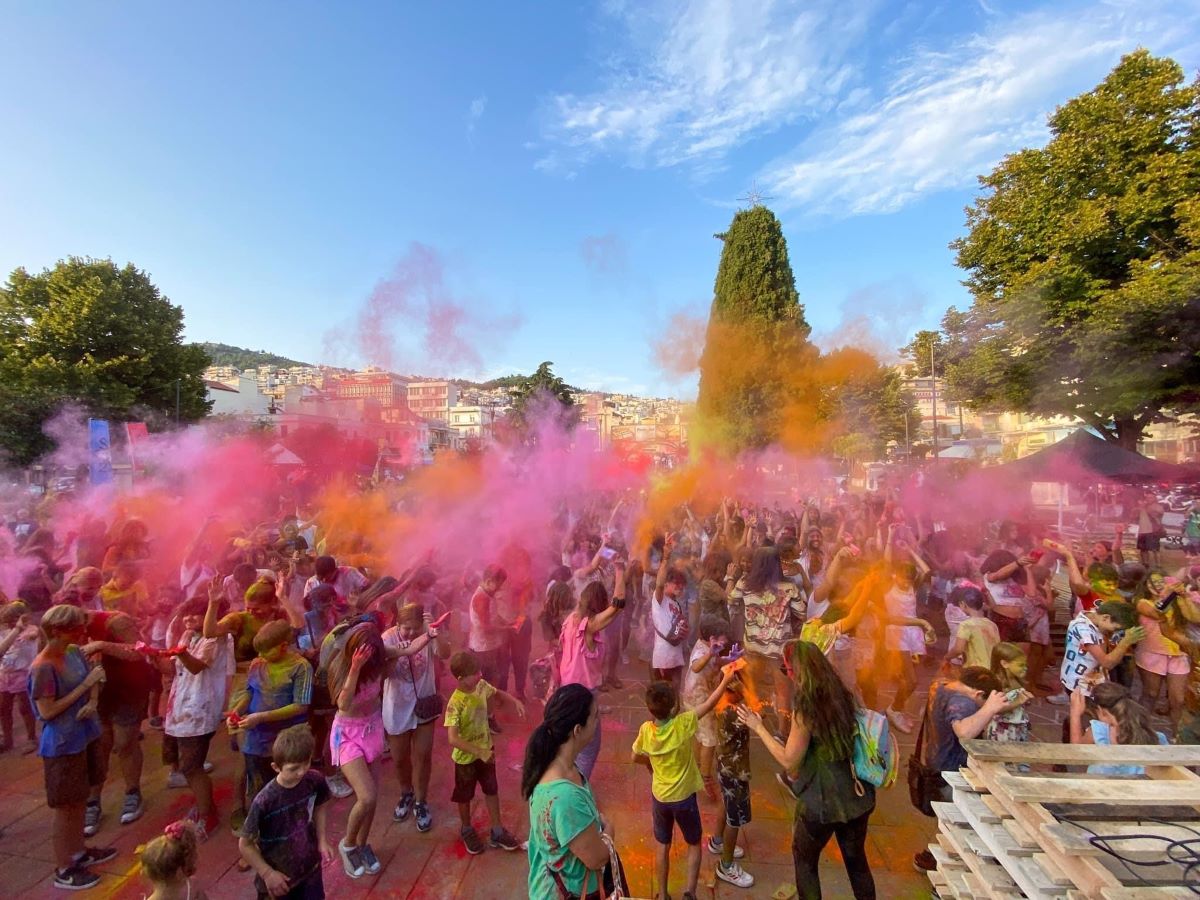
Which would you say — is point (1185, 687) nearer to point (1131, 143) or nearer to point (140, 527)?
point (140, 527)

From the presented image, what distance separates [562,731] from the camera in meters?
2.36

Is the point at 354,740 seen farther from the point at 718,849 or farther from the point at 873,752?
the point at 873,752

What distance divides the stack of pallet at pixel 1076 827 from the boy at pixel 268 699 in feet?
12.4

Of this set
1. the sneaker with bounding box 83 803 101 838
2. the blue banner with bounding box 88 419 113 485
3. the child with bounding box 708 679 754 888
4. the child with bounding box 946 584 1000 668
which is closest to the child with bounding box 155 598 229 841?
the sneaker with bounding box 83 803 101 838

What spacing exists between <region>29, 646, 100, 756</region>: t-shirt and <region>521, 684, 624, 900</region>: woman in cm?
319

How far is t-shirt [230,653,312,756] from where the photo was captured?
3.66m

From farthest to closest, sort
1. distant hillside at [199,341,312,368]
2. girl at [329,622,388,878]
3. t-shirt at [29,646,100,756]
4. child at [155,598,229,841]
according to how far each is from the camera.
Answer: distant hillside at [199,341,312,368]
child at [155,598,229,841]
girl at [329,622,388,878]
t-shirt at [29,646,100,756]

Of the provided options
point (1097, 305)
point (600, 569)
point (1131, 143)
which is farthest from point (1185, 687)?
point (1131, 143)

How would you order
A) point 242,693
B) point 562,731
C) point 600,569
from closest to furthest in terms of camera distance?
point 562,731
point 242,693
point 600,569

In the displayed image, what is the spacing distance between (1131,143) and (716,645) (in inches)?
740

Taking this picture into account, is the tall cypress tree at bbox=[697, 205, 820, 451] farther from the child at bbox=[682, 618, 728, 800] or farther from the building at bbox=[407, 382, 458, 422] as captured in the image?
the child at bbox=[682, 618, 728, 800]

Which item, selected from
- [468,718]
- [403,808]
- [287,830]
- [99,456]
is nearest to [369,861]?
[403,808]

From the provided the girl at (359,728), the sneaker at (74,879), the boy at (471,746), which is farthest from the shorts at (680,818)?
the sneaker at (74,879)

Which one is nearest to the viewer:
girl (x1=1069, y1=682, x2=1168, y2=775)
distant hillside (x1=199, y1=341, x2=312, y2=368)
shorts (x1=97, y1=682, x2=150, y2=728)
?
girl (x1=1069, y1=682, x2=1168, y2=775)
